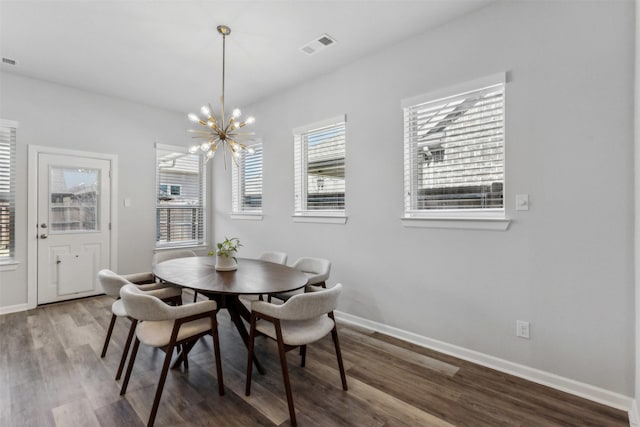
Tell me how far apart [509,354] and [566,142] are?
65.5 inches

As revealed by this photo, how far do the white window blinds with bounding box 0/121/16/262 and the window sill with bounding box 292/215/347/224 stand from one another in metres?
3.53

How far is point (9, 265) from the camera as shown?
12.4 feet

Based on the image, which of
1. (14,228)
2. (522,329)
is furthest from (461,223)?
(14,228)

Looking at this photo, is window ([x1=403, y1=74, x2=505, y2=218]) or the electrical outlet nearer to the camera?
the electrical outlet

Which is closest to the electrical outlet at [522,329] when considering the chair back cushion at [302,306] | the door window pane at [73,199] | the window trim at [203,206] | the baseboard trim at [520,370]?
the baseboard trim at [520,370]

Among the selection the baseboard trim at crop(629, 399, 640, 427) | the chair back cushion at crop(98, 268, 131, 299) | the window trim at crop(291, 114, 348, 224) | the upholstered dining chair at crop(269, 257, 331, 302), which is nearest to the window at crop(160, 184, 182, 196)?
the window trim at crop(291, 114, 348, 224)

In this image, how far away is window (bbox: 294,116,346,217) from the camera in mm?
3682

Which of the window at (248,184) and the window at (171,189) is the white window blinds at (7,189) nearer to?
the window at (171,189)

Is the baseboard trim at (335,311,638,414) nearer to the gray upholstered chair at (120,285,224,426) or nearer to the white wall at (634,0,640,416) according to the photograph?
the white wall at (634,0,640,416)

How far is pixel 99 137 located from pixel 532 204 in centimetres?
536

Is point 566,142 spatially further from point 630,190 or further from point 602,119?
point 630,190

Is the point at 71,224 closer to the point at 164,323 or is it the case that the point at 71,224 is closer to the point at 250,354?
the point at 164,323

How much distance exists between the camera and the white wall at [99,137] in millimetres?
3828

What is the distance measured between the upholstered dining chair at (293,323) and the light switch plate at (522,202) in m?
1.55
